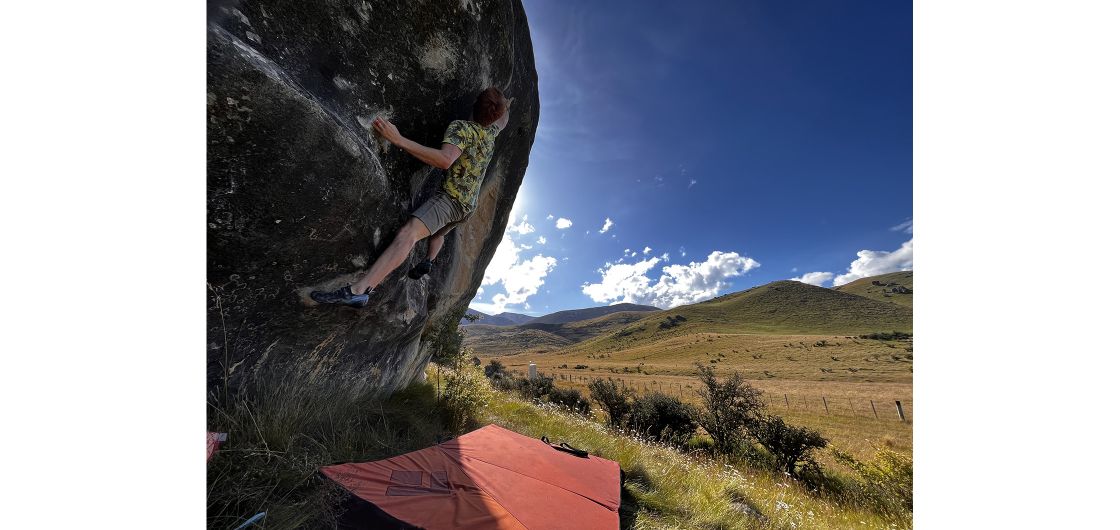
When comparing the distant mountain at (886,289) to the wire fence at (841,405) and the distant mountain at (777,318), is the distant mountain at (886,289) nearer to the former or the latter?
the distant mountain at (777,318)

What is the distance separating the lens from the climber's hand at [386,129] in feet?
9.37

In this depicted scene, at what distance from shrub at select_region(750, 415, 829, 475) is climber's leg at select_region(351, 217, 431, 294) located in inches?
571

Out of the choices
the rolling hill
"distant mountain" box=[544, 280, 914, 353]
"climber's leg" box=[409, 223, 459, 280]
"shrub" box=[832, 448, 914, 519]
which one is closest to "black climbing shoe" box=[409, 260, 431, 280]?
"climber's leg" box=[409, 223, 459, 280]

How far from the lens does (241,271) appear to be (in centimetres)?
244

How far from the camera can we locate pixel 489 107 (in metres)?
3.79

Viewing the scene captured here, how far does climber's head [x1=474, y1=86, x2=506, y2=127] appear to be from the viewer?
3771 mm

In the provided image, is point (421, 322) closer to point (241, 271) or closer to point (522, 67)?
point (241, 271)

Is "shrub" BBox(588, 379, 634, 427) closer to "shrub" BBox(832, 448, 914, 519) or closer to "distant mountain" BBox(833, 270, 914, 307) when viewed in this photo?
"shrub" BBox(832, 448, 914, 519)

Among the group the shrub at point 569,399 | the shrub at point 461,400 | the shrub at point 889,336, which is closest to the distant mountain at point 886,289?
the shrub at point 889,336

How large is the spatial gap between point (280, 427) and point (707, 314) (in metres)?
157

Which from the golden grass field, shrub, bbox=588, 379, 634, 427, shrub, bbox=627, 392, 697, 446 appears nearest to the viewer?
shrub, bbox=627, 392, 697, 446

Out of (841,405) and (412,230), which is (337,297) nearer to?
(412,230)

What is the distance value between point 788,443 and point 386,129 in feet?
51.1

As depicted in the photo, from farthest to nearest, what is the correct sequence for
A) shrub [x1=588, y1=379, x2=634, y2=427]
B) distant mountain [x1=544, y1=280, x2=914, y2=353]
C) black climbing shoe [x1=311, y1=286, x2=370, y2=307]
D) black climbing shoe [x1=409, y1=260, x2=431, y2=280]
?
distant mountain [x1=544, y1=280, x2=914, y2=353], shrub [x1=588, y1=379, x2=634, y2=427], black climbing shoe [x1=409, y1=260, x2=431, y2=280], black climbing shoe [x1=311, y1=286, x2=370, y2=307]
